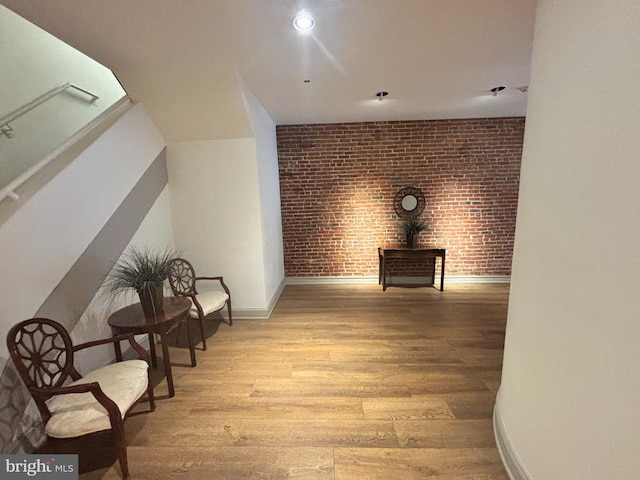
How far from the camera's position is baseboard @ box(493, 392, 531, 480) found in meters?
1.46

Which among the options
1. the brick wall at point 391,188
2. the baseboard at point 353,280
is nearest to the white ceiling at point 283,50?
the brick wall at point 391,188

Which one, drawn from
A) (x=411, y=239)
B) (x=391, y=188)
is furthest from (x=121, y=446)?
(x=391, y=188)

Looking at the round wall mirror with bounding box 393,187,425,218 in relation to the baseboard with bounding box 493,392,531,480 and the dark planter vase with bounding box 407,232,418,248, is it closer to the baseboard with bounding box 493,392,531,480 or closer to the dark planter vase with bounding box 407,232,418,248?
the dark planter vase with bounding box 407,232,418,248

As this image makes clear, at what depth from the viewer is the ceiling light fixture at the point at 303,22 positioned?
179cm

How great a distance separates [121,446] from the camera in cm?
152

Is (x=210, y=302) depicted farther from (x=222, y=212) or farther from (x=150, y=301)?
(x=222, y=212)

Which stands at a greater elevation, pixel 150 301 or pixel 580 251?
pixel 580 251

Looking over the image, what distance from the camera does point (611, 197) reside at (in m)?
0.93

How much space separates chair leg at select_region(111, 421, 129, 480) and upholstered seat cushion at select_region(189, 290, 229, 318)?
1.33 meters

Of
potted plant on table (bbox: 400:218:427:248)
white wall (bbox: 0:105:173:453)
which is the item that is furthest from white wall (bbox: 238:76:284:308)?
potted plant on table (bbox: 400:218:427:248)

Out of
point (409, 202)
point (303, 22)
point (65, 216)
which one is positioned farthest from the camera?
point (409, 202)

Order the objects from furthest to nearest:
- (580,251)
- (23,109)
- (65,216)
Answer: (23,109) < (65,216) < (580,251)

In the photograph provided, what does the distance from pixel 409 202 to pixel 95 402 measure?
434 cm

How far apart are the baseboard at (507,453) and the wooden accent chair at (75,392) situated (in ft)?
7.01
